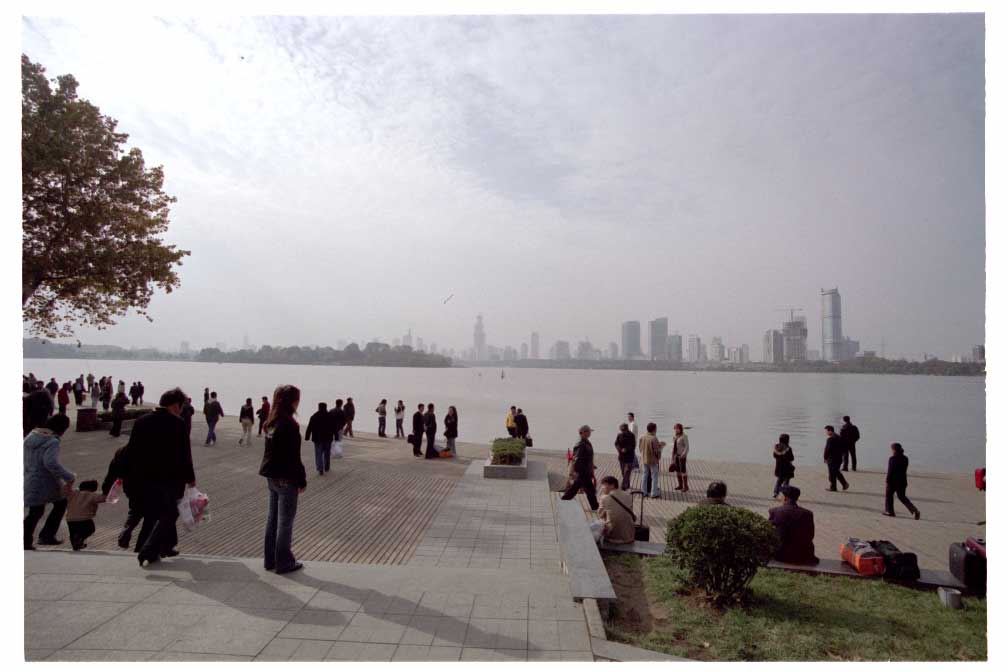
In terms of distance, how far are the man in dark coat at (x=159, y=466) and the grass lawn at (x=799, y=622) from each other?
4.18 meters

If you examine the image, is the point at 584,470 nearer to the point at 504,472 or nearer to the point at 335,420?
the point at 504,472

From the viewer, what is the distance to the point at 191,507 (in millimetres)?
5547

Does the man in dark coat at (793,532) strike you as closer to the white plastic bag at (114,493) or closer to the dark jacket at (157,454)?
the dark jacket at (157,454)

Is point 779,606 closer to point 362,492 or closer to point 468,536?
point 468,536

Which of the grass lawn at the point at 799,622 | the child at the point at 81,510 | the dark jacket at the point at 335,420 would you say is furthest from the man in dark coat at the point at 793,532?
the dark jacket at the point at 335,420

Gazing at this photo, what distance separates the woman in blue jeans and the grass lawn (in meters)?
2.98

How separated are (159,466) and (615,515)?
16.8ft

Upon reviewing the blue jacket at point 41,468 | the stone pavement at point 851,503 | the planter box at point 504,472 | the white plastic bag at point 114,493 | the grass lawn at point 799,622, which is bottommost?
the stone pavement at point 851,503

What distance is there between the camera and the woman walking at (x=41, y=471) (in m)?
5.72

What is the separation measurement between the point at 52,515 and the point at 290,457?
10.7 ft

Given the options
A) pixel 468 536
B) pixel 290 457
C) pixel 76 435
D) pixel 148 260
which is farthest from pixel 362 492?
pixel 148 260

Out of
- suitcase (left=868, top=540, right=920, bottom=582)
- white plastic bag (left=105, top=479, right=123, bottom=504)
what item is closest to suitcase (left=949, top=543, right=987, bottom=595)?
suitcase (left=868, top=540, right=920, bottom=582)

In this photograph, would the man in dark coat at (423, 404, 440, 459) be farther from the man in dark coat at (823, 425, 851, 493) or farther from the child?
the man in dark coat at (823, 425, 851, 493)

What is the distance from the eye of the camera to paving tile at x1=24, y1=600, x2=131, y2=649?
3.86 m
